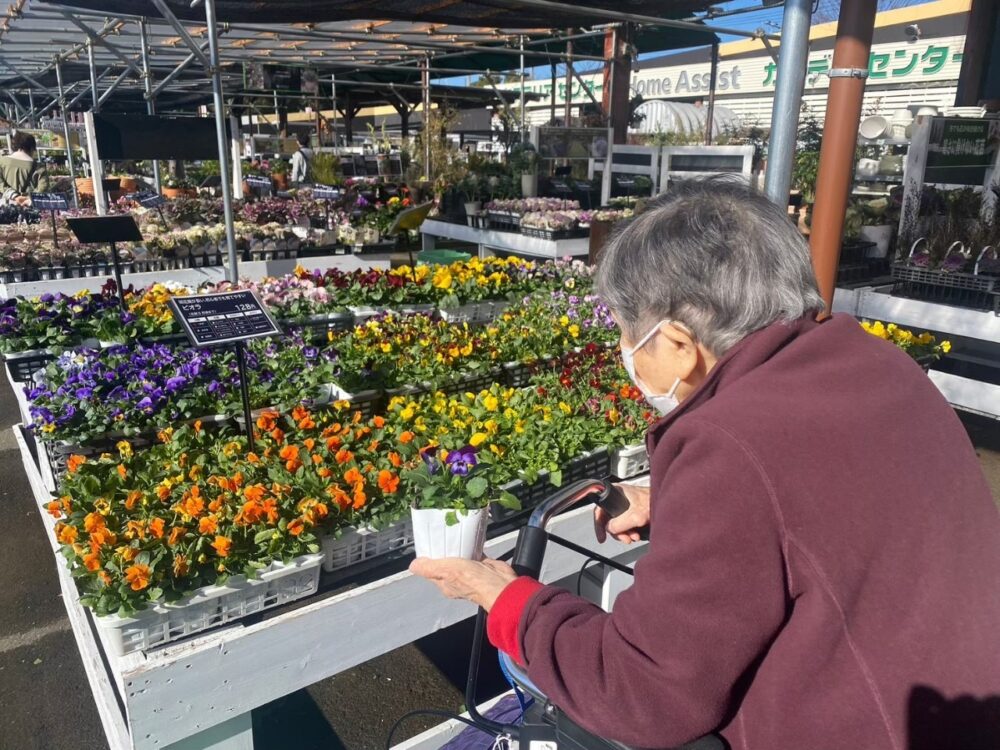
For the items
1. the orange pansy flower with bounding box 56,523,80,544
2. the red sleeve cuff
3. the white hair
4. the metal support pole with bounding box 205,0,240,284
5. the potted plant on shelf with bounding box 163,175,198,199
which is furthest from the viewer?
the potted plant on shelf with bounding box 163,175,198,199

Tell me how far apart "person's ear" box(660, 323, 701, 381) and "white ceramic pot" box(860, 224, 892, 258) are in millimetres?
5040

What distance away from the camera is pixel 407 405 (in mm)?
2494

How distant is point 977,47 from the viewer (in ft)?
17.9

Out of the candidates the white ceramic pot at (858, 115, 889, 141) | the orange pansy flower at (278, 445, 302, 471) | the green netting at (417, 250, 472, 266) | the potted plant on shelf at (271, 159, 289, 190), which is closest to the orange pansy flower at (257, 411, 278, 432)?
the orange pansy flower at (278, 445, 302, 471)

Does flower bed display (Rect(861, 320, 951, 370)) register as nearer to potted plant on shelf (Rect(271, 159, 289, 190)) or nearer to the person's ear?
the person's ear

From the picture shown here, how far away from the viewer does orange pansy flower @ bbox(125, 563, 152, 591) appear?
1591 millimetres

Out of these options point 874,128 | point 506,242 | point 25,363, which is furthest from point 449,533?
point 874,128

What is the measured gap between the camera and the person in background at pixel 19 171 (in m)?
9.03

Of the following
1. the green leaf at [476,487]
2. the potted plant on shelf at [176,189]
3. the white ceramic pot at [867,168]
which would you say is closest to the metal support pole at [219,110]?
the green leaf at [476,487]

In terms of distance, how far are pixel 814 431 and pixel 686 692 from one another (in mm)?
344

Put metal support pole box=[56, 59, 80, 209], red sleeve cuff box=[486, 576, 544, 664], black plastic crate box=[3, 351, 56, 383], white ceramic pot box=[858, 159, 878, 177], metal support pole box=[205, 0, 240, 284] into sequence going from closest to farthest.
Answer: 1. red sleeve cuff box=[486, 576, 544, 664]
2. black plastic crate box=[3, 351, 56, 383]
3. metal support pole box=[205, 0, 240, 284]
4. white ceramic pot box=[858, 159, 878, 177]
5. metal support pole box=[56, 59, 80, 209]

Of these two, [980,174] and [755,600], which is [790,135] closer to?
[755,600]

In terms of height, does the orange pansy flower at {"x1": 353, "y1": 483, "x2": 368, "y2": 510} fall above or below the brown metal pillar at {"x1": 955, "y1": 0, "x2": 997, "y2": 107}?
below

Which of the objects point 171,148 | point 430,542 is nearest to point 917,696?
point 430,542
